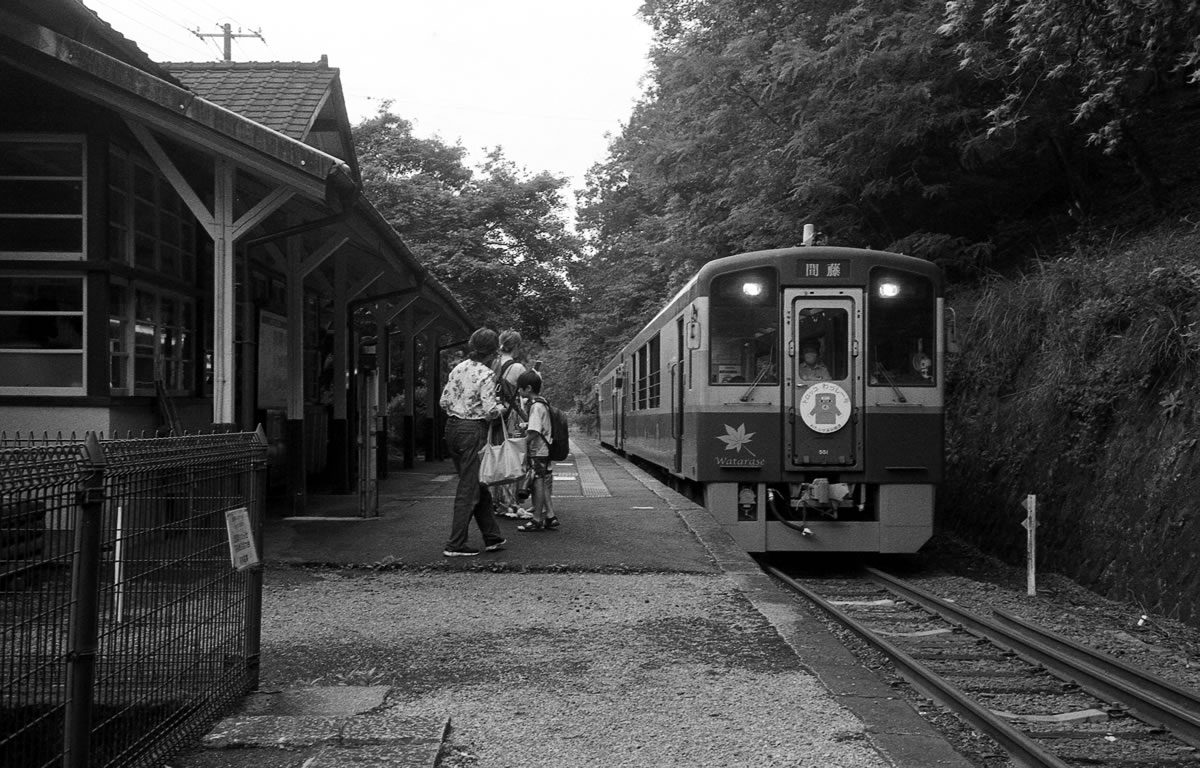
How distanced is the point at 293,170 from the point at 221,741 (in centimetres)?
550

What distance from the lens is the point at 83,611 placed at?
3.23m

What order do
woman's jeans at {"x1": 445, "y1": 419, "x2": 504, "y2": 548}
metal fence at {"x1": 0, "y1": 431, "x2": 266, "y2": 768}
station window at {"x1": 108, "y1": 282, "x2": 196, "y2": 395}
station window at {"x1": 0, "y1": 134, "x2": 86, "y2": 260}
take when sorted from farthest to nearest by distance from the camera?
station window at {"x1": 108, "y1": 282, "x2": 196, "y2": 395}
station window at {"x1": 0, "y1": 134, "x2": 86, "y2": 260}
woman's jeans at {"x1": 445, "y1": 419, "x2": 504, "y2": 548}
metal fence at {"x1": 0, "y1": 431, "x2": 266, "y2": 768}

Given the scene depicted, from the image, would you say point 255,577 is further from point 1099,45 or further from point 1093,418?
point 1093,418

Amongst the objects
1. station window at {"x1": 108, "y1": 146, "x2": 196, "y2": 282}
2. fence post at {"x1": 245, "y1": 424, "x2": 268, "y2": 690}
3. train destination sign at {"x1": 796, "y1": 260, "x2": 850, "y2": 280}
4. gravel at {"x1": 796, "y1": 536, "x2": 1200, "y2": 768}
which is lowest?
gravel at {"x1": 796, "y1": 536, "x2": 1200, "y2": 768}

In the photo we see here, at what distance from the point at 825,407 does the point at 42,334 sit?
6615mm

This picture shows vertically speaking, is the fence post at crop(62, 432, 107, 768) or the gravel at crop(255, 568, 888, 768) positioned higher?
the fence post at crop(62, 432, 107, 768)

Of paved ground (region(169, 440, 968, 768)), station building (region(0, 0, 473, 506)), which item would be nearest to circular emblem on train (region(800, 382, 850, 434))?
paved ground (region(169, 440, 968, 768))

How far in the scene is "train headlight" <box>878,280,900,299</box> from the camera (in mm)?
10430

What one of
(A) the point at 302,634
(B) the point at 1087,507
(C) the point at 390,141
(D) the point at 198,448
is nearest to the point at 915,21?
(B) the point at 1087,507

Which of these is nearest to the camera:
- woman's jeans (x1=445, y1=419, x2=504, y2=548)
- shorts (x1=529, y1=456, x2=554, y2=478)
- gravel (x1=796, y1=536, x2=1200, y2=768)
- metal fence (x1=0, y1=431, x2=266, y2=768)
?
metal fence (x1=0, y1=431, x2=266, y2=768)

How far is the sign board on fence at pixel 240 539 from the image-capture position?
4.46 metres

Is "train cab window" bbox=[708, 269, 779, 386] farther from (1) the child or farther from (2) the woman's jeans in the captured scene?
(2) the woman's jeans

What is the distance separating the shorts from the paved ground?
529 mm

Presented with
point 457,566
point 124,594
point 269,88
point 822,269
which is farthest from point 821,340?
point 124,594
